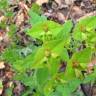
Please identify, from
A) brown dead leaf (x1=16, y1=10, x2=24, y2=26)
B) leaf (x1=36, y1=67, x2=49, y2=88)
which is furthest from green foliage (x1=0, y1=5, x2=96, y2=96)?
brown dead leaf (x1=16, y1=10, x2=24, y2=26)

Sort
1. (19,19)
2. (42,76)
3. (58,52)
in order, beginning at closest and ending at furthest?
(58,52) < (42,76) < (19,19)

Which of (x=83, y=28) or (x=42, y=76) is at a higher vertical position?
(x=83, y=28)

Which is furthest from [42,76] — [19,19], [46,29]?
[19,19]

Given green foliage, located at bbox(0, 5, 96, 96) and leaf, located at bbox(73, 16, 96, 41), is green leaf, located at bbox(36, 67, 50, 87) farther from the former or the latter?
leaf, located at bbox(73, 16, 96, 41)

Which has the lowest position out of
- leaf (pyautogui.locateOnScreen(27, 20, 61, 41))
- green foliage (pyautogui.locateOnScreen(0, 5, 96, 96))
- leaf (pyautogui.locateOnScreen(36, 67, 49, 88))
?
leaf (pyautogui.locateOnScreen(36, 67, 49, 88))

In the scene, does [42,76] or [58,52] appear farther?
[42,76]

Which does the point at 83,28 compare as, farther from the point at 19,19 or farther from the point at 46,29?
the point at 19,19

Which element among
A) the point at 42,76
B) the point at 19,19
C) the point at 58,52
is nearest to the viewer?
the point at 58,52

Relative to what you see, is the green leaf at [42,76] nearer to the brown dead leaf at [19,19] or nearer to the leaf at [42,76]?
the leaf at [42,76]

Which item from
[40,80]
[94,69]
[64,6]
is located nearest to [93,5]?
[64,6]

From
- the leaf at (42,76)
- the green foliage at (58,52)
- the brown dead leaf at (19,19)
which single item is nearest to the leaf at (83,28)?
the green foliage at (58,52)

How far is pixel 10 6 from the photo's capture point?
10.1 ft

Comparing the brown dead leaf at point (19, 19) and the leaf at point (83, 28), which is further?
the brown dead leaf at point (19, 19)

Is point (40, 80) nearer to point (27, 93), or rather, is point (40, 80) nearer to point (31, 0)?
point (27, 93)
